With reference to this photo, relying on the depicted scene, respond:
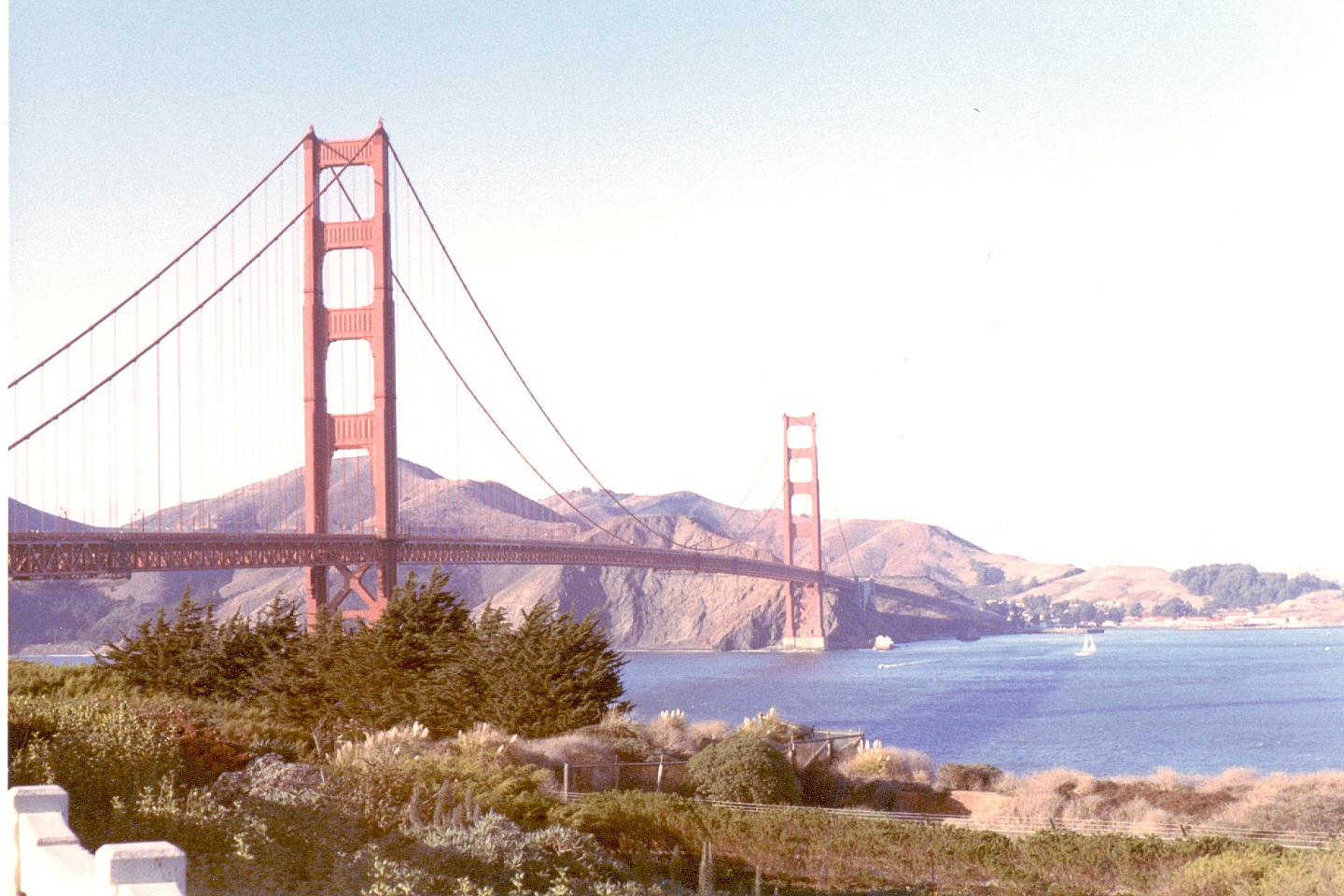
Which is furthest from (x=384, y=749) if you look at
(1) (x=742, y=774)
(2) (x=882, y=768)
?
(2) (x=882, y=768)

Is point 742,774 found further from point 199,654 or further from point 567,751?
point 199,654

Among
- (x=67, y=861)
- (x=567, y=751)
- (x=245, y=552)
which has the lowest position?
(x=567, y=751)

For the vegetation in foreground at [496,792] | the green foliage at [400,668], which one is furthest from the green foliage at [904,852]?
the green foliage at [400,668]

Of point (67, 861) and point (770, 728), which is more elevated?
point (67, 861)

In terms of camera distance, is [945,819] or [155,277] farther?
[155,277]

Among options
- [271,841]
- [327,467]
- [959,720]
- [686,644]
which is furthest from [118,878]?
[686,644]

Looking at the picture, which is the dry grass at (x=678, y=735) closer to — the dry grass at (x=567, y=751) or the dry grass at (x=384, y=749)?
the dry grass at (x=567, y=751)

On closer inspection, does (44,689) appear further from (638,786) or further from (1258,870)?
(1258,870)
